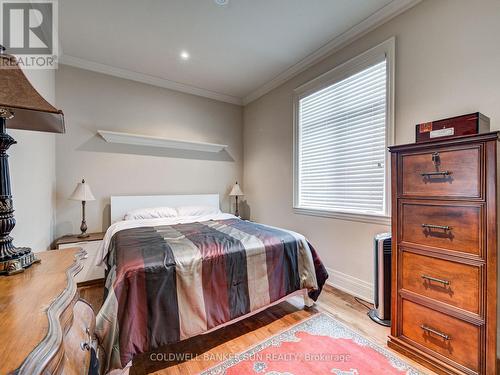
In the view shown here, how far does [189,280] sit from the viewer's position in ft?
5.21

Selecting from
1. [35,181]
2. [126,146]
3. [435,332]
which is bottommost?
[435,332]

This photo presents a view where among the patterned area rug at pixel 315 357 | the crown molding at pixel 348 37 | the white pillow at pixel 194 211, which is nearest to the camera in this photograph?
the patterned area rug at pixel 315 357

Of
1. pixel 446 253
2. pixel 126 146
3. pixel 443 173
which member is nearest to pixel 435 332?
pixel 446 253

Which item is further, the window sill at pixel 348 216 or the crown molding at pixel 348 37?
the window sill at pixel 348 216

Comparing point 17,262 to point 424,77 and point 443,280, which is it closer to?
point 443,280

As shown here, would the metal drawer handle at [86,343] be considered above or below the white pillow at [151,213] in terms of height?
below

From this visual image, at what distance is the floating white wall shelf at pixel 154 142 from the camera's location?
3.16 metres

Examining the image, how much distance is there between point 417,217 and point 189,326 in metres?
1.71

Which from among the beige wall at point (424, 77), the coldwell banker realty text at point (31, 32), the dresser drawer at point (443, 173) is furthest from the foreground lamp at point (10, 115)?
the beige wall at point (424, 77)

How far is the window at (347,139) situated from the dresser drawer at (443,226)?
67 centimetres

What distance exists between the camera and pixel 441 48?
1.84m

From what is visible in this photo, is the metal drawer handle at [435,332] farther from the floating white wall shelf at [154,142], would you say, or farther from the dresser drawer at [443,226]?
the floating white wall shelf at [154,142]

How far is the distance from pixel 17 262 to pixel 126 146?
2771mm

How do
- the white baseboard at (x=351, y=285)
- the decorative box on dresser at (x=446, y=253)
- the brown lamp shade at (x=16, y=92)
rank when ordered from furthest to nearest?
1. the white baseboard at (x=351, y=285)
2. the decorative box on dresser at (x=446, y=253)
3. the brown lamp shade at (x=16, y=92)
